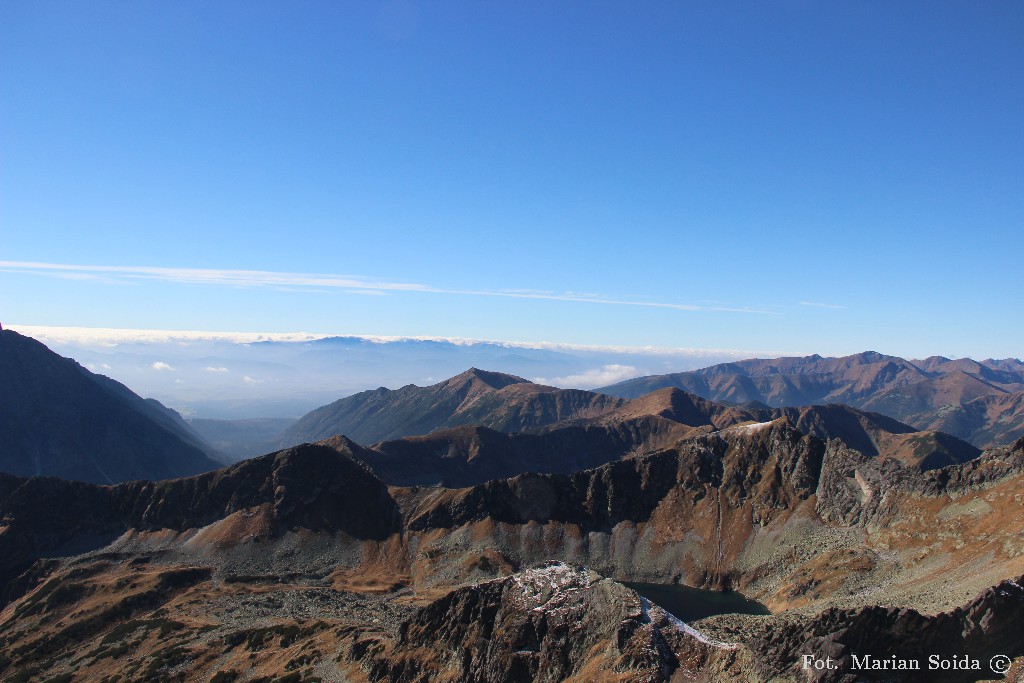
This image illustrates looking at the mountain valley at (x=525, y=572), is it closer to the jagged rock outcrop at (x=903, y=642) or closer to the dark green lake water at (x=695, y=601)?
the jagged rock outcrop at (x=903, y=642)

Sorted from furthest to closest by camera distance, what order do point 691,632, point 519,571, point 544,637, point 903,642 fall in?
point 519,571 < point 544,637 < point 691,632 < point 903,642

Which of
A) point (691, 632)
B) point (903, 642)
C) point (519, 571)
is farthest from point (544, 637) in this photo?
point (519, 571)

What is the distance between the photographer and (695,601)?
14900 centimetres

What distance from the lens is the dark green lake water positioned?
13912cm

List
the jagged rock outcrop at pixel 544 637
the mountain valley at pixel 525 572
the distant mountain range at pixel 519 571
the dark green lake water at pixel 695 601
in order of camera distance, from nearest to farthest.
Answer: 1. the jagged rock outcrop at pixel 544 637
2. the mountain valley at pixel 525 572
3. the distant mountain range at pixel 519 571
4. the dark green lake water at pixel 695 601

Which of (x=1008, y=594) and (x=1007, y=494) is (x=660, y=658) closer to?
(x=1008, y=594)

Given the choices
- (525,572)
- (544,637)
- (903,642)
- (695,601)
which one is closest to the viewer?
(903,642)

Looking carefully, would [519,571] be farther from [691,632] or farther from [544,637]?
[691,632]

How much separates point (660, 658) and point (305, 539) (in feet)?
466

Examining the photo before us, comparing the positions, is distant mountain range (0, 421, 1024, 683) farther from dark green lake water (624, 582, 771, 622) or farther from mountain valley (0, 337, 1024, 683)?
dark green lake water (624, 582, 771, 622)

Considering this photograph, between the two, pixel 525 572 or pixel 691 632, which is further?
pixel 525 572

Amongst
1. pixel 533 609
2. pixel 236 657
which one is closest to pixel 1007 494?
pixel 533 609

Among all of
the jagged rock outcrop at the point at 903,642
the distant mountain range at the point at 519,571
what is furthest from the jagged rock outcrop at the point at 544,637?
the jagged rock outcrop at the point at 903,642

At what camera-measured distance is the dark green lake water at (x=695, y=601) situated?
456 feet
